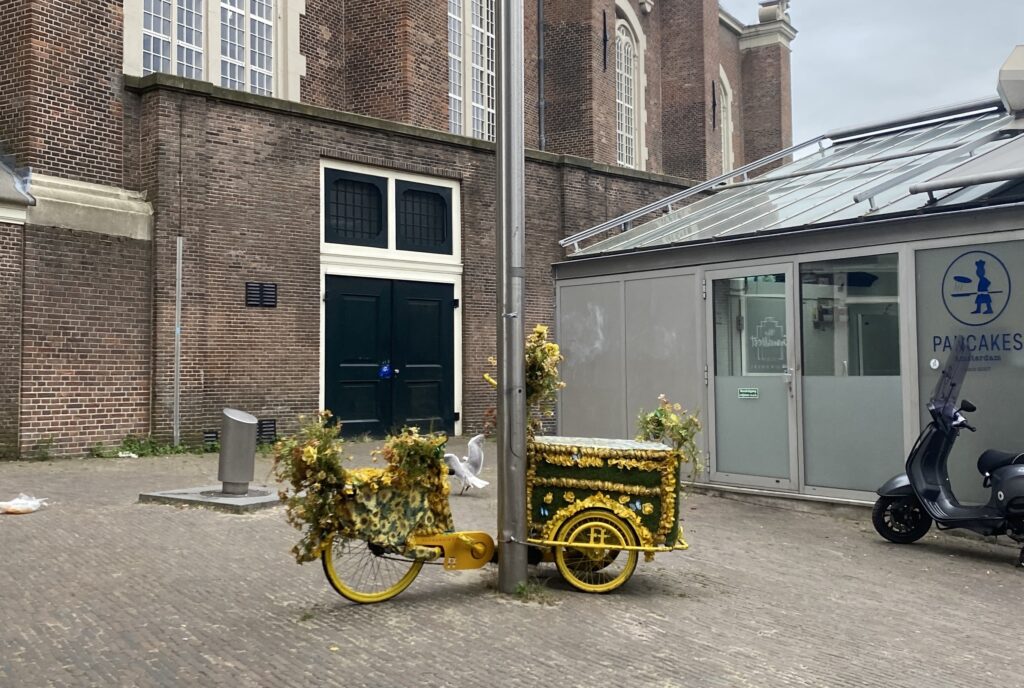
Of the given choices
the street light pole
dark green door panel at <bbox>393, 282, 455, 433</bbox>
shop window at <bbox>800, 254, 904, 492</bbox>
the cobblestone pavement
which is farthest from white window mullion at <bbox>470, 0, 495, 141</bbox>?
the street light pole

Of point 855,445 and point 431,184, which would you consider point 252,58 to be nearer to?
point 431,184

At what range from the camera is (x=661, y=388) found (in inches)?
457

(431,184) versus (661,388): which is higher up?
(431,184)

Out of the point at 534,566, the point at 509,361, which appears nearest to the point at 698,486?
the point at 534,566

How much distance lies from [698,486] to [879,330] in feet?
9.04

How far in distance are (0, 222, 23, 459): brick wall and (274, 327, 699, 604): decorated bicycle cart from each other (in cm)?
826

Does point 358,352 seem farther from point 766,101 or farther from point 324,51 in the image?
point 766,101

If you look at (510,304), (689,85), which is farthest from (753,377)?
(689,85)

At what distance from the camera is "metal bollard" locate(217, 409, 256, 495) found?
31.1 ft

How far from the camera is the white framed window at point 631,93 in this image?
3189cm

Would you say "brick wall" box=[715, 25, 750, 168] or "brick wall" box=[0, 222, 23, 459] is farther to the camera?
"brick wall" box=[715, 25, 750, 168]

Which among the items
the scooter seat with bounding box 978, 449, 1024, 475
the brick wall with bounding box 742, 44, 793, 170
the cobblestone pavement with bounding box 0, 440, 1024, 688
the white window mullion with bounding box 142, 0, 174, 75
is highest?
the brick wall with bounding box 742, 44, 793, 170

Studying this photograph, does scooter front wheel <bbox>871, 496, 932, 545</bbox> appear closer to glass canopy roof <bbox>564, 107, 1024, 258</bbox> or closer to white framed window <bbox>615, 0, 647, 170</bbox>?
glass canopy roof <bbox>564, 107, 1024, 258</bbox>

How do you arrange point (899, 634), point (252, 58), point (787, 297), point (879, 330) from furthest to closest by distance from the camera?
1. point (252, 58)
2. point (787, 297)
3. point (879, 330)
4. point (899, 634)
